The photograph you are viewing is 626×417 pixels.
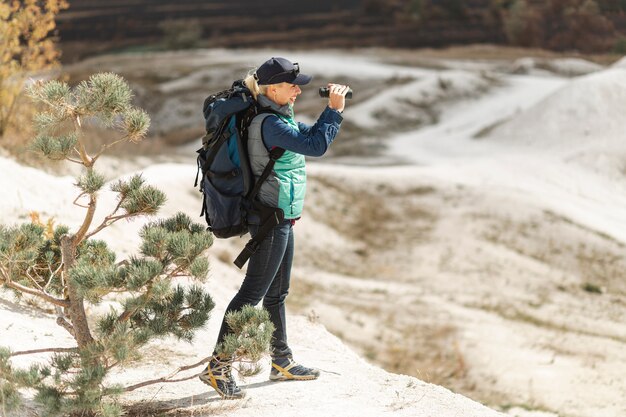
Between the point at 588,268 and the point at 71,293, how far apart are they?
47.1 ft

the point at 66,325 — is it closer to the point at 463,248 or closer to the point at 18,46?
the point at 18,46

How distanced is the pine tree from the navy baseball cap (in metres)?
→ 0.90

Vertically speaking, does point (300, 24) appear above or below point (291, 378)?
above

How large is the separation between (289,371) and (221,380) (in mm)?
750

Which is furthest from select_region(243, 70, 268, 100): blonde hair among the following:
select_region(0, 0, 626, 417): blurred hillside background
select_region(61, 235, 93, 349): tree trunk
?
select_region(61, 235, 93, 349): tree trunk

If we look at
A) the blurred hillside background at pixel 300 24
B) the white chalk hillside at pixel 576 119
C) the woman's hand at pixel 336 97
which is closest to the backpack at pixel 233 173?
the woman's hand at pixel 336 97

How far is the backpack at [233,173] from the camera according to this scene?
6121mm

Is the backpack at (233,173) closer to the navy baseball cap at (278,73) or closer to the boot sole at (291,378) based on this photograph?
the navy baseball cap at (278,73)

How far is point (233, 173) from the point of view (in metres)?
6.14

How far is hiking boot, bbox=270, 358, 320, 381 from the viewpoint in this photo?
6.85 meters

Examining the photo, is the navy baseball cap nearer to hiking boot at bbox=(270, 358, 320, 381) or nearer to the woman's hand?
the woman's hand

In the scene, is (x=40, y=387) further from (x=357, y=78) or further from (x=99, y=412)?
(x=357, y=78)

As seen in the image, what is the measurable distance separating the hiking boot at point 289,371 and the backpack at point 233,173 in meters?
1.09

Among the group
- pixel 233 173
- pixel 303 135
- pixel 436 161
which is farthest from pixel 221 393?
pixel 436 161
